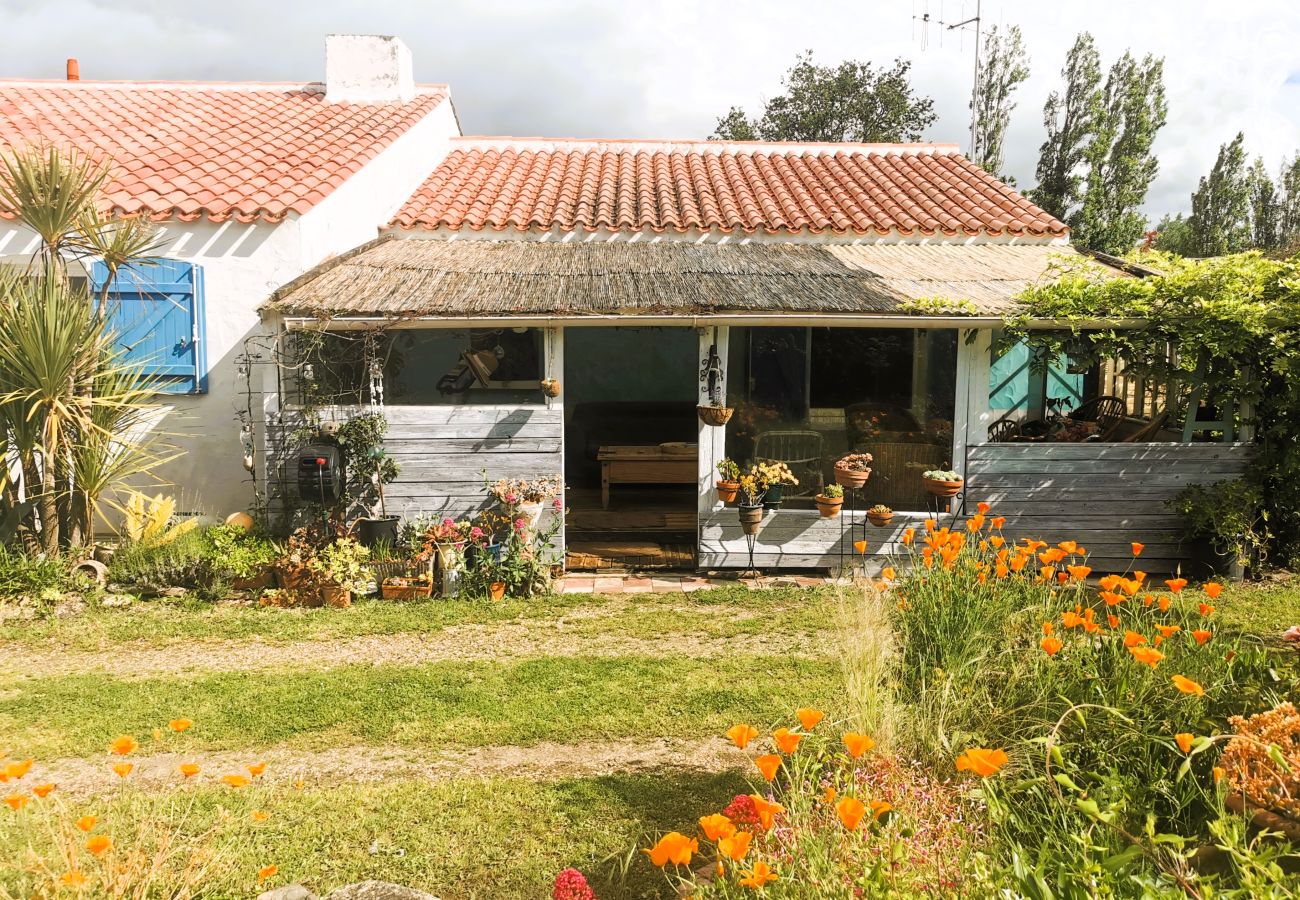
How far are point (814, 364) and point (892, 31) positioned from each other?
15.2 metres

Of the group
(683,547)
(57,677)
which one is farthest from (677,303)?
(57,677)

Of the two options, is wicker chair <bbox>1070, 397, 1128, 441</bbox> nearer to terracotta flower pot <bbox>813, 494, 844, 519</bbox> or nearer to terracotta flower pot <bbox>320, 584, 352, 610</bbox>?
terracotta flower pot <bbox>813, 494, 844, 519</bbox>

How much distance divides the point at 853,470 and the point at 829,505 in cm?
43

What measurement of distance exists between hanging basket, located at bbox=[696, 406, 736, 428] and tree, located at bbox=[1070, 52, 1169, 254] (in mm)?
23346

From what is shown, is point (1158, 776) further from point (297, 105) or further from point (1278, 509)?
point (297, 105)

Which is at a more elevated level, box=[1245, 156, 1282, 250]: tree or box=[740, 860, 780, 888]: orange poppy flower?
box=[1245, 156, 1282, 250]: tree

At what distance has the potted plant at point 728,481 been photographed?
8586mm

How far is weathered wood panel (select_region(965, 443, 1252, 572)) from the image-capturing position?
8.70 m

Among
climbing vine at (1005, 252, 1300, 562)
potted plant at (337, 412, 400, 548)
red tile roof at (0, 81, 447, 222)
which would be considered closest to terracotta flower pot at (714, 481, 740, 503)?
climbing vine at (1005, 252, 1300, 562)

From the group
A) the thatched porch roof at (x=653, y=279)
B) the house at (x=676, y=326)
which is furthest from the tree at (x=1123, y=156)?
the thatched porch roof at (x=653, y=279)

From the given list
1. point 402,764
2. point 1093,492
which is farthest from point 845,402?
point 402,764

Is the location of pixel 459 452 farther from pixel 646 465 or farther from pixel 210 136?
pixel 210 136

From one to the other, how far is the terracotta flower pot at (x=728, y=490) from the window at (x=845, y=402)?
1.93 ft

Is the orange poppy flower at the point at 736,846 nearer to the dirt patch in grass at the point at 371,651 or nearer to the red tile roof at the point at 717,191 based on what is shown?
the dirt patch in grass at the point at 371,651
